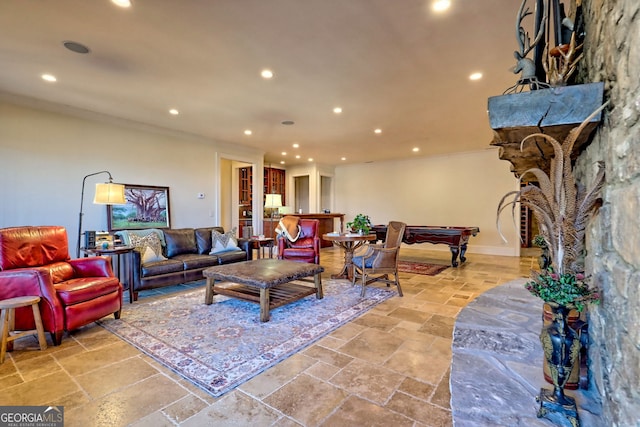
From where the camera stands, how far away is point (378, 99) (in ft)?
13.4

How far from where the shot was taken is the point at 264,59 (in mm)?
2990

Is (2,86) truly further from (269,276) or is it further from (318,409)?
(318,409)

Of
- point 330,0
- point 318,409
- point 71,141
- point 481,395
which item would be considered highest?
point 330,0

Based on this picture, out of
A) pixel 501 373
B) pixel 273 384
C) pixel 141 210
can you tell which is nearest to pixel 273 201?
pixel 141 210

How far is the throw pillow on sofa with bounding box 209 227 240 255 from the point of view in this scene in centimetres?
503

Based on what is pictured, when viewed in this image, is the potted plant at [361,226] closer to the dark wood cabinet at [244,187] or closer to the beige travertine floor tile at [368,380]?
the beige travertine floor tile at [368,380]

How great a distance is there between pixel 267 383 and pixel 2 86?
484cm

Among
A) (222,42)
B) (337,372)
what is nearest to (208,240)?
(222,42)

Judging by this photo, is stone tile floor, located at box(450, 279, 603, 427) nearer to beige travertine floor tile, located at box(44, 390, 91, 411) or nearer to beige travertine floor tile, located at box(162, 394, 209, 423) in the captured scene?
beige travertine floor tile, located at box(162, 394, 209, 423)

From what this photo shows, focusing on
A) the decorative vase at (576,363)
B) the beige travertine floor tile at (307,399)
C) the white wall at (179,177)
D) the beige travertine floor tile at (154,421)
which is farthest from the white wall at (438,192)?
the beige travertine floor tile at (154,421)

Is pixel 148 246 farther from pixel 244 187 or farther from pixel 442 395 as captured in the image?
pixel 244 187

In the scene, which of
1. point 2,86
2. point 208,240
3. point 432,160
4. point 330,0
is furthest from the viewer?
point 432,160

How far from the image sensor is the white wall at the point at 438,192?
24.9ft

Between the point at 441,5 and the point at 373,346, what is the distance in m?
2.69
